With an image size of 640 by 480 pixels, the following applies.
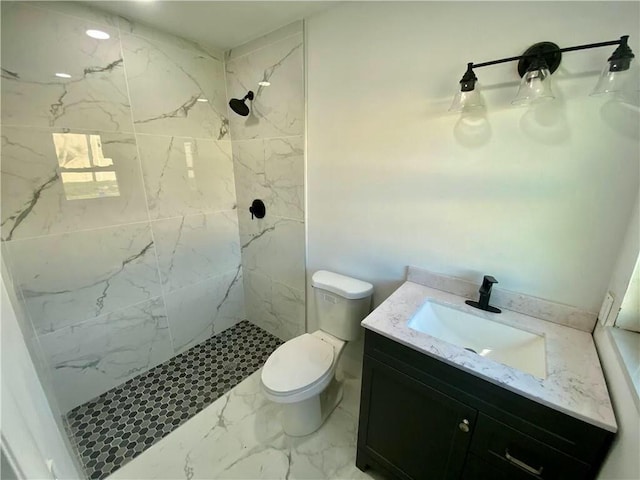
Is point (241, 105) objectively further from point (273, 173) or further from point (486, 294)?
point (486, 294)

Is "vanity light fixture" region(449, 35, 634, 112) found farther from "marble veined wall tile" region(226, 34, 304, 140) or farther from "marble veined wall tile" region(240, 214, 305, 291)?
"marble veined wall tile" region(240, 214, 305, 291)

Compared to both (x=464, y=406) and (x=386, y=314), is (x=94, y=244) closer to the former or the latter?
(x=386, y=314)

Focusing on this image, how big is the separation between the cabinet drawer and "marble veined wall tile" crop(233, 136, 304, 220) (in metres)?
1.43

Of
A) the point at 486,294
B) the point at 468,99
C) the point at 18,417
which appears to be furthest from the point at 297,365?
the point at 468,99

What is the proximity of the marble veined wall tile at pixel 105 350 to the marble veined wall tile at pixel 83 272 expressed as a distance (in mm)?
73

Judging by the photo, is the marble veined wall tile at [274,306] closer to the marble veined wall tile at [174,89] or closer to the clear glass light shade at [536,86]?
the marble veined wall tile at [174,89]

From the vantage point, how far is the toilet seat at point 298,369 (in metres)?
1.31

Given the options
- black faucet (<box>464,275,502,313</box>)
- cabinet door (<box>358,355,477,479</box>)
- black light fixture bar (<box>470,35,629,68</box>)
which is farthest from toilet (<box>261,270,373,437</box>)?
black light fixture bar (<box>470,35,629,68</box>)

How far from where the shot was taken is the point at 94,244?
1594 millimetres

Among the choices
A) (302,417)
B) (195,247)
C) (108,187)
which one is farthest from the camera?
(195,247)

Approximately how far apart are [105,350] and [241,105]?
183 centimetres

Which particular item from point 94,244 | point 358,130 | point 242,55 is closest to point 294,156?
point 358,130

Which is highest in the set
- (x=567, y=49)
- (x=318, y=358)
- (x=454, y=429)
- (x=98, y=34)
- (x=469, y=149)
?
(x=98, y=34)

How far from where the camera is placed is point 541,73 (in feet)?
3.06
